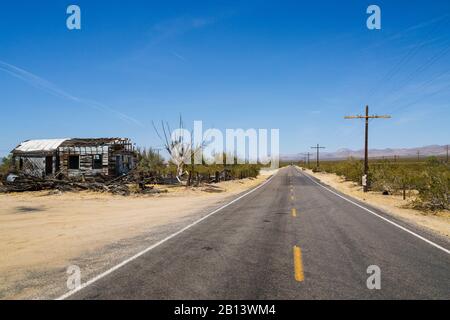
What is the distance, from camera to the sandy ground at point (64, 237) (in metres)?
6.05

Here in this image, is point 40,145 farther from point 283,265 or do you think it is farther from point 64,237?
point 283,265

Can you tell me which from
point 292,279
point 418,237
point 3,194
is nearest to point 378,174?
point 418,237

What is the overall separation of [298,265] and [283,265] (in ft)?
1.00

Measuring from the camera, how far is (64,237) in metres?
9.75

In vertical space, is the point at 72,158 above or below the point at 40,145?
below

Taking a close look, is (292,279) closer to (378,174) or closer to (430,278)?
(430,278)

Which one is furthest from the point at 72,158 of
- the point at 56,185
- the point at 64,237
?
the point at 64,237

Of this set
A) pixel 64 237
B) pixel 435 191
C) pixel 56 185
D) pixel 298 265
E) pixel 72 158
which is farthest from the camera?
pixel 72 158

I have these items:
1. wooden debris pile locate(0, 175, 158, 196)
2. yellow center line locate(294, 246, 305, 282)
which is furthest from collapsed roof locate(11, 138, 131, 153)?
yellow center line locate(294, 246, 305, 282)

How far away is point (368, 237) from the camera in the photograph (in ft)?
31.0

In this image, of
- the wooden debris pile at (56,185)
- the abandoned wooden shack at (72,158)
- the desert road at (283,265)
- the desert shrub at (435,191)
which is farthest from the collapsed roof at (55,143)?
the desert shrub at (435,191)

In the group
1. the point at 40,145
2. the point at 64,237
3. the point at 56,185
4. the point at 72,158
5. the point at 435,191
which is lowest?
the point at 64,237
